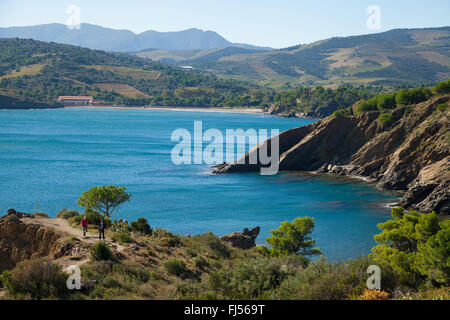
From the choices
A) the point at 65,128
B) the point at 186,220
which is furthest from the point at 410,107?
the point at 65,128

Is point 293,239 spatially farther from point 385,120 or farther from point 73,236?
point 385,120

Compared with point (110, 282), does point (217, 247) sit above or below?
below

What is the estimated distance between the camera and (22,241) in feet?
83.7

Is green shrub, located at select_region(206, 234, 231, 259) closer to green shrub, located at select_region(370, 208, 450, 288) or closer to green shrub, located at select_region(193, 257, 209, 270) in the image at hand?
green shrub, located at select_region(193, 257, 209, 270)

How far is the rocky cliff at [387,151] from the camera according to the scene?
53094 millimetres

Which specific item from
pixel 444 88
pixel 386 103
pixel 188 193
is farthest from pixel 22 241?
pixel 444 88

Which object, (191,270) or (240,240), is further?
(240,240)

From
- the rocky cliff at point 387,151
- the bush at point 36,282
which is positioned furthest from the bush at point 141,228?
the rocky cliff at point 387,151

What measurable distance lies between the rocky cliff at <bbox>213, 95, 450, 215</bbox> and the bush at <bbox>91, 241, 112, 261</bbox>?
1478 inches

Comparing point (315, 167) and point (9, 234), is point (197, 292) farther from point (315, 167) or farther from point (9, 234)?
point (315, 167)

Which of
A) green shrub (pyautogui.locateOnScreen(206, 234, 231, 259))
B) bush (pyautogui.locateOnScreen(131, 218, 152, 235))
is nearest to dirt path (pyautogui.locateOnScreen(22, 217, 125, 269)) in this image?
bush (pyautogui.locateOnScreen(131, 218, 152, 235))

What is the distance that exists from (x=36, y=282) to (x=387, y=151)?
58.4m

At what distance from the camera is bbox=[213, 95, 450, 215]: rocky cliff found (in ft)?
174

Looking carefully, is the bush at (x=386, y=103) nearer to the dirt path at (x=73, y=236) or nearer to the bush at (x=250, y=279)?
the dirt path at (x=73, y=236)
